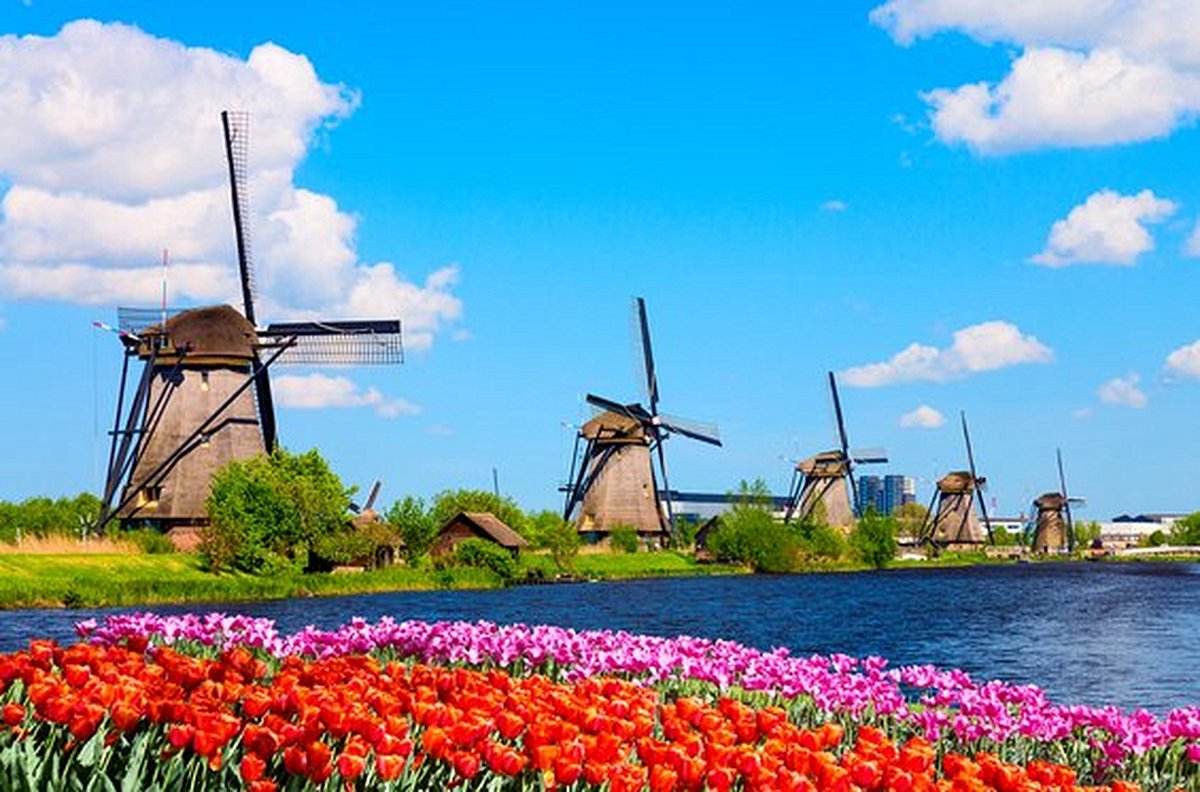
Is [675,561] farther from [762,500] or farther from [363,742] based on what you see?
[363,742]

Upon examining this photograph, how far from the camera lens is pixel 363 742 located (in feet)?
22.2

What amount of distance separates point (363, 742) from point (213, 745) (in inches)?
26.3

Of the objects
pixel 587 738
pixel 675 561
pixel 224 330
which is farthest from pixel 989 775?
pixel 675 561

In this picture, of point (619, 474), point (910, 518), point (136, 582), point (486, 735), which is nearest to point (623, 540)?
point (619, 474)

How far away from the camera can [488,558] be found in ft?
223

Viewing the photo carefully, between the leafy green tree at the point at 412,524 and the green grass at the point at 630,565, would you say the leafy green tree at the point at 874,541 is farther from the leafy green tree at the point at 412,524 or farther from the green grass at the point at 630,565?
the leafy green tree at the point at 412,524

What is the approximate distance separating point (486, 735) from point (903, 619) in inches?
1559

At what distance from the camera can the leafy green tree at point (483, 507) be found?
269 feet

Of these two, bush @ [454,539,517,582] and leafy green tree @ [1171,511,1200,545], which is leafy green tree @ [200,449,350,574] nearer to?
bush @ [454,539,517,582]

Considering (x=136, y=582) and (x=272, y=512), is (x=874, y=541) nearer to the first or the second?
(x=272, y=512)

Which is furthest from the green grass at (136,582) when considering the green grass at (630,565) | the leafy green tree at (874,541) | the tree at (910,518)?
the tree at (910,518)

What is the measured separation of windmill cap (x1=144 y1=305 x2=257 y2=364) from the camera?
185 ft

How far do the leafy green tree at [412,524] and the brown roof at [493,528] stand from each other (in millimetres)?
2950

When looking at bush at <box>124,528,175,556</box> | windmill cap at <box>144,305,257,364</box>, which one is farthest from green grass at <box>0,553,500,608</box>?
windmill cap at <box>144,305,257,364</box>
